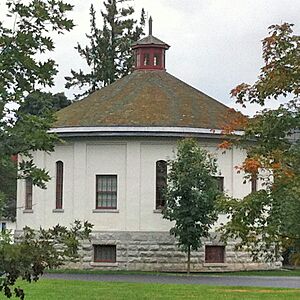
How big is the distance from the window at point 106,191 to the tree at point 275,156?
24.8 meters

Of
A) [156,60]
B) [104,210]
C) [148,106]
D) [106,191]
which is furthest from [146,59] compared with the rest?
[104,210]

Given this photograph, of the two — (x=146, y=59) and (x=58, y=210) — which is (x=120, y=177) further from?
(x=146, y=59)

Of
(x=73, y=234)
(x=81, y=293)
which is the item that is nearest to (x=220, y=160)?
(x=81, y=293)

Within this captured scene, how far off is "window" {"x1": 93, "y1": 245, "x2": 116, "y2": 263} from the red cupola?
10.5 meters

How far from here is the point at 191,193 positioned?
41094 mm

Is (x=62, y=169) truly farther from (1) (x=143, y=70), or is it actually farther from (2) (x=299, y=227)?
(2) (x=299, y=227)

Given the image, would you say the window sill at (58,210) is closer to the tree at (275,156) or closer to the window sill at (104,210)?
the window sill at (104,210)

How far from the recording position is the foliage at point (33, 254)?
13648mm

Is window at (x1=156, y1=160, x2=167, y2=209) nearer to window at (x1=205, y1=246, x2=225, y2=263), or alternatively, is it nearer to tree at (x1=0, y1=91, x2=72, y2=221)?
window at (x1=205, y1=246, x2=225, y2=263)

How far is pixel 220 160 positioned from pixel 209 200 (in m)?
5.09

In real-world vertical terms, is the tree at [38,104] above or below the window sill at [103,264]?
above

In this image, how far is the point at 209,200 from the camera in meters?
41.0

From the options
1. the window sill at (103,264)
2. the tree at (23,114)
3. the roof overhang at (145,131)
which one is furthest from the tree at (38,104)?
the window sill at (103,264)

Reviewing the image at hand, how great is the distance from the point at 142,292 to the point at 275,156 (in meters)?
10.5
